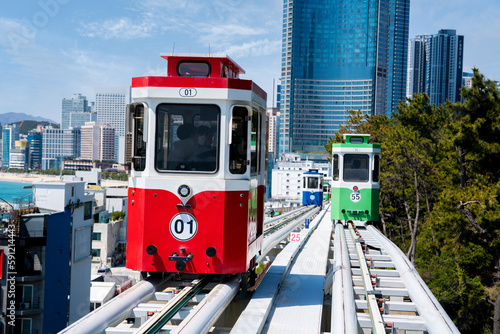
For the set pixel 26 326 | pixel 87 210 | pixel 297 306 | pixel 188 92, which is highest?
pixel 188 92

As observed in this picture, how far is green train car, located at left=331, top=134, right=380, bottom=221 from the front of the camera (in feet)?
50.0

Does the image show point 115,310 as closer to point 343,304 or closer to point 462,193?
point 343,304

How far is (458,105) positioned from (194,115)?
14898 millimetres

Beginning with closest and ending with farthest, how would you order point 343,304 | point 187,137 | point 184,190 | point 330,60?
point 343,304
point 184,190
point 187,137
point 330,60

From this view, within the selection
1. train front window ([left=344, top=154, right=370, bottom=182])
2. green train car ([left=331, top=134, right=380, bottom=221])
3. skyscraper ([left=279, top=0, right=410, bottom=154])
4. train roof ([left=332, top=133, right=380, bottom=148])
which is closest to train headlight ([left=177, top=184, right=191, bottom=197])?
train roof ([left=332, top=133, right=380, bottom=148])

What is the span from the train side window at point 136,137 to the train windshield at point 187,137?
0.68 ft

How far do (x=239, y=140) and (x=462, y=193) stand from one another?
13084 mm

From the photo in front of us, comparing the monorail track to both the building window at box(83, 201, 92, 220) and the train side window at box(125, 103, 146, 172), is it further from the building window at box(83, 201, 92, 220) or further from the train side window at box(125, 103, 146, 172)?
the building window at box(83, 201, 92, 220)

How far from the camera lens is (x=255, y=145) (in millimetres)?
6688

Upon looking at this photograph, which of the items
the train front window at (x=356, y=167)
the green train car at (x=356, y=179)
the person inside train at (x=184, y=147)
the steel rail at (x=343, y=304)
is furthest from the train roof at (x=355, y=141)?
the person inside train at (x=184, y=147)

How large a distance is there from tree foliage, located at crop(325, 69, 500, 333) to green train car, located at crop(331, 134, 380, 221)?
3.27m

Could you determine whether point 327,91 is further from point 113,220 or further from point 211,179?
point 211,179

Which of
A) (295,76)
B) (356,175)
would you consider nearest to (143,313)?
(356,175)

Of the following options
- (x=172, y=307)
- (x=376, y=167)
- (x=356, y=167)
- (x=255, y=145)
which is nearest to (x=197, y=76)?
(x=255, y=145)
